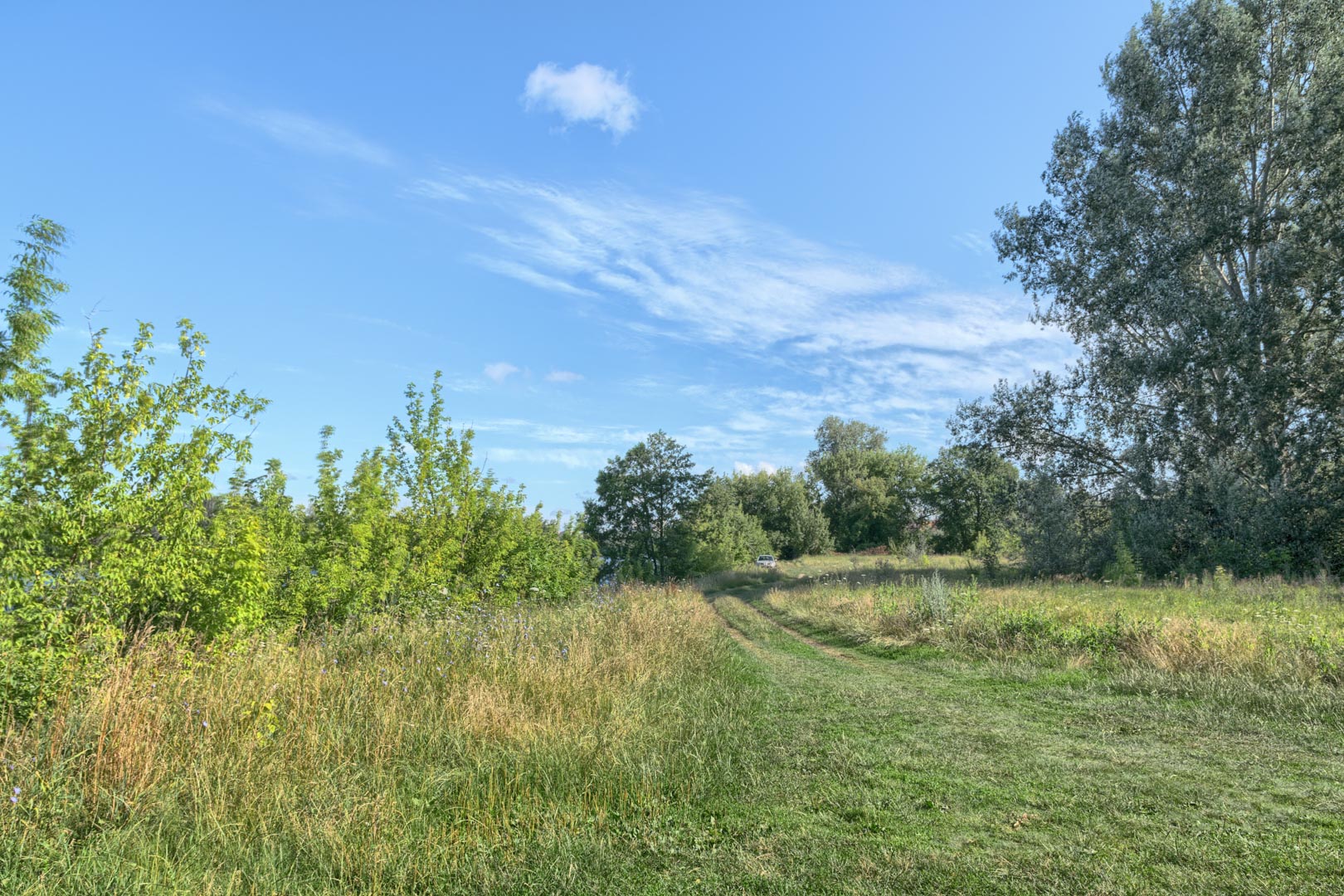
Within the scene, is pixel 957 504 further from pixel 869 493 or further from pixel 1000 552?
pixel 1000 552

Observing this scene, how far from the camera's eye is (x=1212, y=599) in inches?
534

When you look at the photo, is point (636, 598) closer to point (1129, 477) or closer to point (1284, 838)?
point (1284, 838)

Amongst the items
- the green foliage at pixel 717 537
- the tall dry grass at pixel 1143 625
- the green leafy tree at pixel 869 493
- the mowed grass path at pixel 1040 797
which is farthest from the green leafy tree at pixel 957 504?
the mowed grass path at pixel 1040 797

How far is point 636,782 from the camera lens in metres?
5.18

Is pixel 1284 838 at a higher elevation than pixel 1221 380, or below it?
below

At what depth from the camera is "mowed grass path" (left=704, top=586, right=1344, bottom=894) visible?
373 centimetres

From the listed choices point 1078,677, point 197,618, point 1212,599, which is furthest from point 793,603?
point 197,618

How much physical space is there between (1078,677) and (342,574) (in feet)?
32.8

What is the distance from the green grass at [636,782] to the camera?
3848 millimetres

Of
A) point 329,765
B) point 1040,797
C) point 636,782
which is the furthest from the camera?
point 636,782

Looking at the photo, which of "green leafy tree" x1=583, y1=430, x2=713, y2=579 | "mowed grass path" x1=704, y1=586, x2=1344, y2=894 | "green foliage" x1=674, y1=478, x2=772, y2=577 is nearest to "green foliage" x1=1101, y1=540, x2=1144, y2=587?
"mowed grass path" x1=704, y1=586, x2=1344, y2=894

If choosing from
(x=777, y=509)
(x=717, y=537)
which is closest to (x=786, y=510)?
(x=777, y=509)

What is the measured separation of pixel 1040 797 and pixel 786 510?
207 feet

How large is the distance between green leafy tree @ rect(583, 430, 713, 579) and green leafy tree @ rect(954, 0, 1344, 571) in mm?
38768
